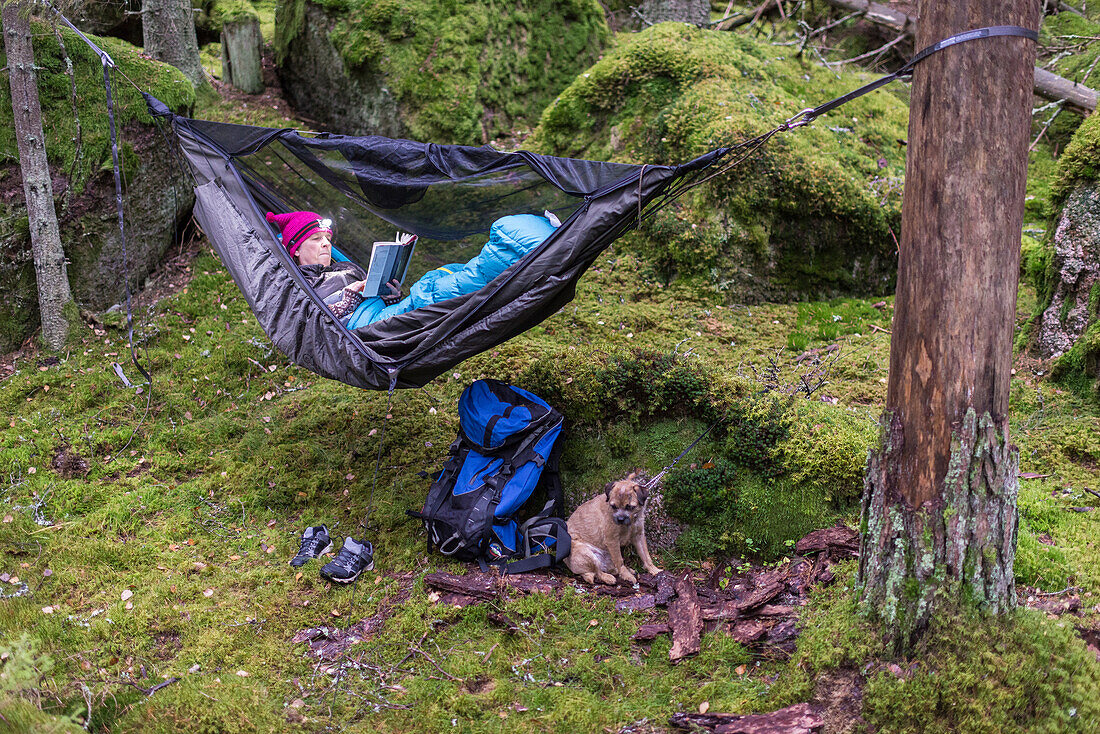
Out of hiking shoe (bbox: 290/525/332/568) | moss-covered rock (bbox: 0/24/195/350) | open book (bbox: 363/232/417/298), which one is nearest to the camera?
hiking shoe (bbox: 290/525/332/568)

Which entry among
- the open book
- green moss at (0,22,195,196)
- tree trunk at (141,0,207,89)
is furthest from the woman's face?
→ tree trunk at (141,0,207,89)

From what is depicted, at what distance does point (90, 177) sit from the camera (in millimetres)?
5859

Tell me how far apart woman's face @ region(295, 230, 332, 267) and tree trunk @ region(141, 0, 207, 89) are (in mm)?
4122

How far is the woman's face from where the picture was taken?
4.52 m

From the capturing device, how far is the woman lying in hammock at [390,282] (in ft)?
12.6

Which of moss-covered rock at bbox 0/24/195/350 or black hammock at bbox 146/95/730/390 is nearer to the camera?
black hammock at bbox 146/95/730/390

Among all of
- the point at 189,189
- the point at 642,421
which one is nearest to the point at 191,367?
the point at 189,189

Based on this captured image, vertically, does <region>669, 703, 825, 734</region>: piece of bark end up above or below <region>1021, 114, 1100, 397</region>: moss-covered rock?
below

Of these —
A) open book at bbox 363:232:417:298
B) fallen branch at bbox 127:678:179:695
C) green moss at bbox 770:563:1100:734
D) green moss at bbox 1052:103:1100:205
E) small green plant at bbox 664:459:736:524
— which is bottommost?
fallen branch at bbox 127:678:179:695

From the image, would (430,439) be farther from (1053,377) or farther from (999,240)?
(1053,377)

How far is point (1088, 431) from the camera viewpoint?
436 cm

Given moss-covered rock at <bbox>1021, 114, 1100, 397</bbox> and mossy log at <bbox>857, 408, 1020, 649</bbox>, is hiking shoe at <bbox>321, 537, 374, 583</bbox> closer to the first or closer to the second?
Answer: mossy log at <bbox>857, 408, 1020, 649</bbox>

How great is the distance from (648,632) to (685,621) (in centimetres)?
19

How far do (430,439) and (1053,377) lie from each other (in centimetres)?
426
